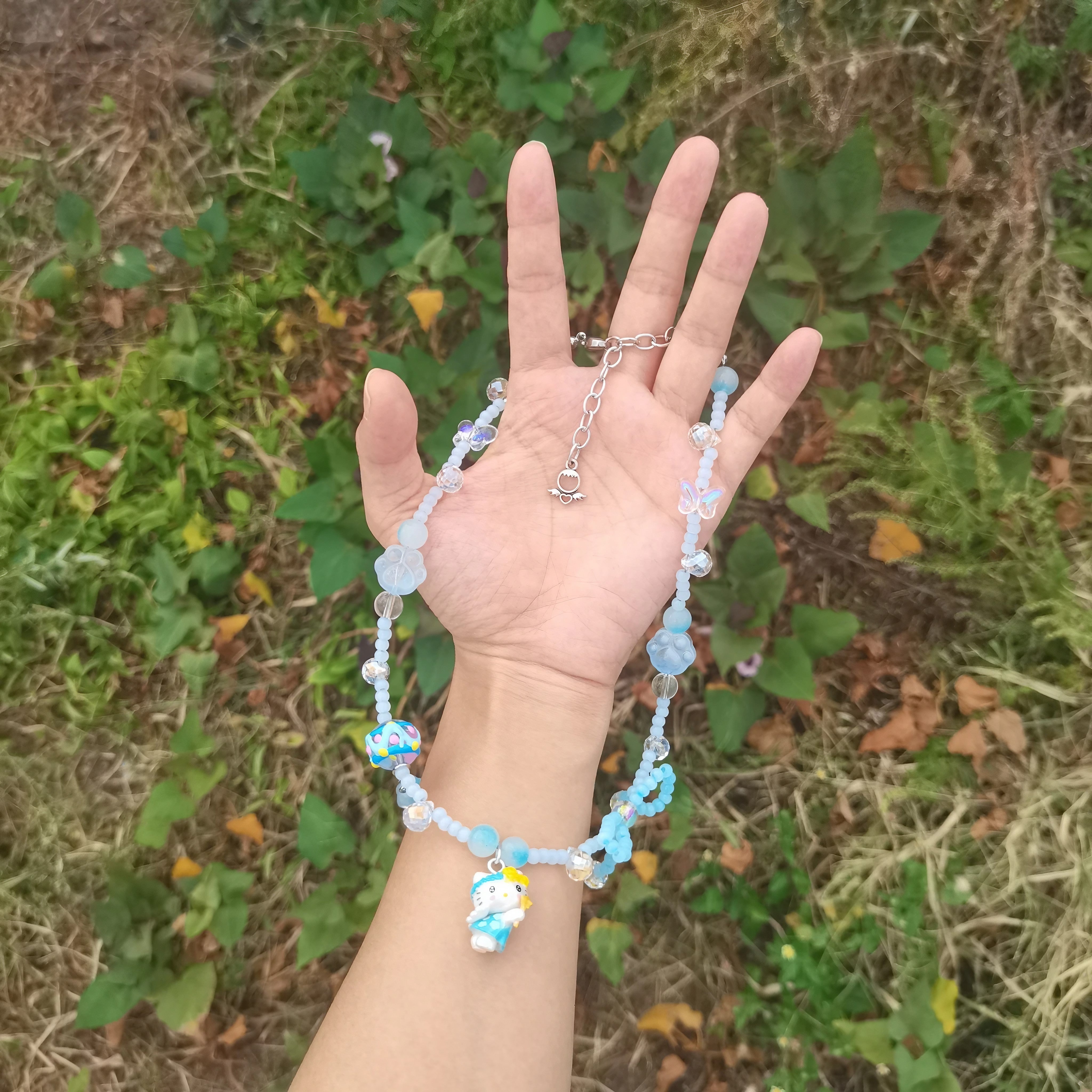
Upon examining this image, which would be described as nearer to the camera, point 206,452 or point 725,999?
point 725,999

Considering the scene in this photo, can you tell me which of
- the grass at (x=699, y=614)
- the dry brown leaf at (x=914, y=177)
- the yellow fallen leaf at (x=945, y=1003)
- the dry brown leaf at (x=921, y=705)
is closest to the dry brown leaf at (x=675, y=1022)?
the grass at (x=699, y=614)

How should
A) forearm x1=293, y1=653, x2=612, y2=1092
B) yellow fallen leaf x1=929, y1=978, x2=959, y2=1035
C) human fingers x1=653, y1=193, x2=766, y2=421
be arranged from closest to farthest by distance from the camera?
forearm x1=293, y1=653, x2=612, y2=1092 < human fingers x1=653, y1=193, x2=766, y2=421 < yellow fallen leaf x1=929, y1=978, x2=959, y2=1035

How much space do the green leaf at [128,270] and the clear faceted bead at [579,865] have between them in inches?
106

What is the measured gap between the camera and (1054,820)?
9.23 ft

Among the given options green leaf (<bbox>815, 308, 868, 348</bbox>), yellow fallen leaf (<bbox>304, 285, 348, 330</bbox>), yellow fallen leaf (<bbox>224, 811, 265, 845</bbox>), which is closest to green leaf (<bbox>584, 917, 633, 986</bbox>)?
yellow fallen leaf (<bbox>224, 811, 265, 845</bbox>)

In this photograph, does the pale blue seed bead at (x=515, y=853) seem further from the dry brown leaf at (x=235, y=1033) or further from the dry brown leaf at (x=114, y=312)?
the dry brown leaf at (x=114, y=312)

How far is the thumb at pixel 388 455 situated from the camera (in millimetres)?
1880

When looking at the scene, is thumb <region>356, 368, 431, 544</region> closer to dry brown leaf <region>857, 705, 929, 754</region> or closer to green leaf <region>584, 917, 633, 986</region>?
green leaf <region>584, 917, 633, 986</region>

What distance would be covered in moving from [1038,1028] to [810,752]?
1.08 m

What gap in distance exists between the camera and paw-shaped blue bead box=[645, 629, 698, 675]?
95.3 inches

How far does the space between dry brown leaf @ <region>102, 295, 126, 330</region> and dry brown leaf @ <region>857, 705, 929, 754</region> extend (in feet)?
10.5

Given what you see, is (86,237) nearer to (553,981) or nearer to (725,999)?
(553,981)

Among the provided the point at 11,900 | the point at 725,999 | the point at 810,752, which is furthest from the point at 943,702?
the point at 11,900

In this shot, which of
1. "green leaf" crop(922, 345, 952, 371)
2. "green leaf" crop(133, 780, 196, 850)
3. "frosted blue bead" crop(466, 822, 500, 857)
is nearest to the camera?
"frosted blue bead" crop(466, 822, 500, 857)
